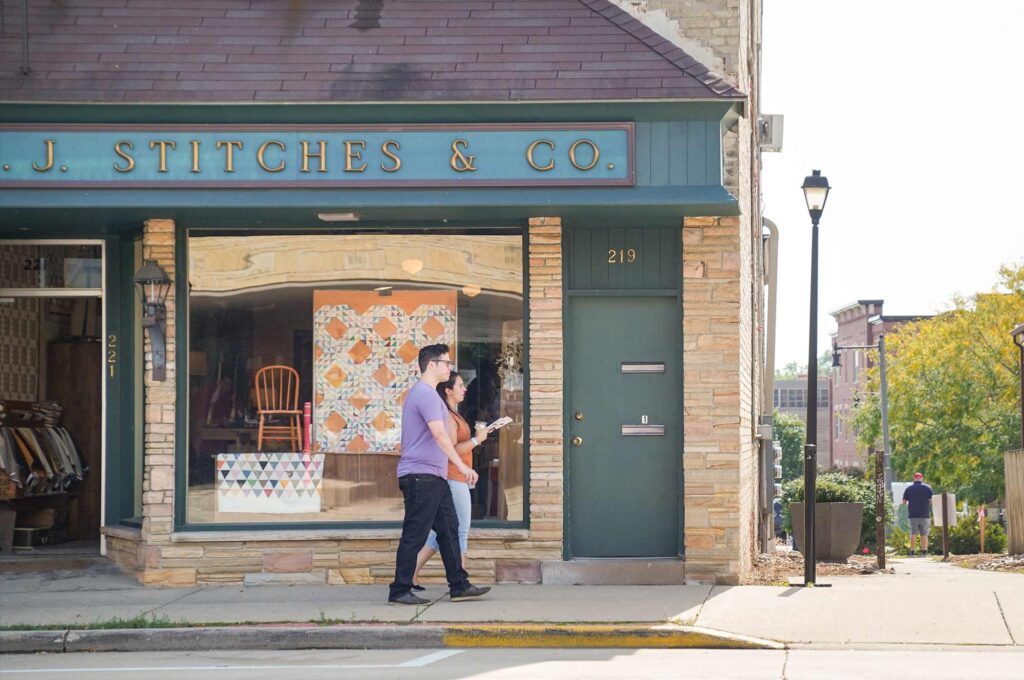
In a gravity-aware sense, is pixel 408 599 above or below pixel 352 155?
below

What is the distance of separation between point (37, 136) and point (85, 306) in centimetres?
320

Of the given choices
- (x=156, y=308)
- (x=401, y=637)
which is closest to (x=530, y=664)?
(x=401, y=637)

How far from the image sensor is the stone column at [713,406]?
11.8 meters

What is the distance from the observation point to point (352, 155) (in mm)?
11305

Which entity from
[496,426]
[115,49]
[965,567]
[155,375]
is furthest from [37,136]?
[965,567]

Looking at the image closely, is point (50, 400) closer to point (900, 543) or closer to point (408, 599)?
point (408, 599)

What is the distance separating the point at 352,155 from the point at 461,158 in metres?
0.90

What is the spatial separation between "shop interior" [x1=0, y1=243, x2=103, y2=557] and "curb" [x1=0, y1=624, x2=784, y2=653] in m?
3.72

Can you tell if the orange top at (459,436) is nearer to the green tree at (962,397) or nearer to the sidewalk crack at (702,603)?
the sidewalk crack at (702,603)

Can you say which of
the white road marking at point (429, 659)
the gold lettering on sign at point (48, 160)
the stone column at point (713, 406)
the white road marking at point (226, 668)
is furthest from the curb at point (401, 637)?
the gold lettering on sign at point (48, 160)

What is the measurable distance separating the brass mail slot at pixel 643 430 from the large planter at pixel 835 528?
616 cm

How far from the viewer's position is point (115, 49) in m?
11.8

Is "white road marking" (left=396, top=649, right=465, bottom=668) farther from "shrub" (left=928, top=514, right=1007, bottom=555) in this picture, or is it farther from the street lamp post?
"shrub" (left=928, top=514, right=1007, bottom=555)

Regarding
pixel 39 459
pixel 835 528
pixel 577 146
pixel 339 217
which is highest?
pixel 577 146
